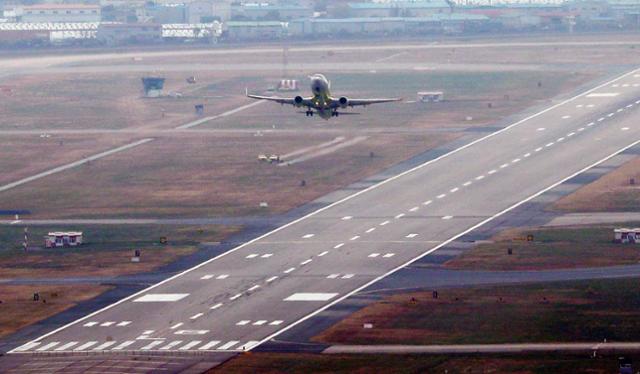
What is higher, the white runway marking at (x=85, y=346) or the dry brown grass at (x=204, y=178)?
the white runway marking at (x=85, y=346)

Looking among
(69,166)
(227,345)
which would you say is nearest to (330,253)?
(227,345)

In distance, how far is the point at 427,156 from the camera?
17375 centimetres

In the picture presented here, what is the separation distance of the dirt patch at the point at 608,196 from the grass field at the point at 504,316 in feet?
102

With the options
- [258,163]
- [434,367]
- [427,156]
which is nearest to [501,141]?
[427,156]

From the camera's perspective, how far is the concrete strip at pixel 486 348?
295ft

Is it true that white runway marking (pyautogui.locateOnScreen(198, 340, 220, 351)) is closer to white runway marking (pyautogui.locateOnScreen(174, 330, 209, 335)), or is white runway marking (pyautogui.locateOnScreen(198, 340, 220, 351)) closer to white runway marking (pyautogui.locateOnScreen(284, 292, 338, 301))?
white runway marking (pyautogui.locateOnScreen(174, 330, 209, 335))

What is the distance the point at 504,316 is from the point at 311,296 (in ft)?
48.6

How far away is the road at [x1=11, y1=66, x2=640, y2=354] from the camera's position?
9819 centimetres

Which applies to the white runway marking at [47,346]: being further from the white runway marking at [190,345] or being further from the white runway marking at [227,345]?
the white runway marking at [227,345]

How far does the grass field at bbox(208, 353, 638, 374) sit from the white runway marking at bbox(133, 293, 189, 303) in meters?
17.3

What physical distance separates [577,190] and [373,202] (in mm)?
19639

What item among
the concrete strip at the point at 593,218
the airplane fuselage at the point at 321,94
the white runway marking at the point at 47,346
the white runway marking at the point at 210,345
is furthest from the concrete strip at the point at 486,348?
the airplane fuselage at the point at 321,94

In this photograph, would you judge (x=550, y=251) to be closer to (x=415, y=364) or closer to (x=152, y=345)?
(x=415, y=364)

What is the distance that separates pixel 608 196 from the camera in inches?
5714
